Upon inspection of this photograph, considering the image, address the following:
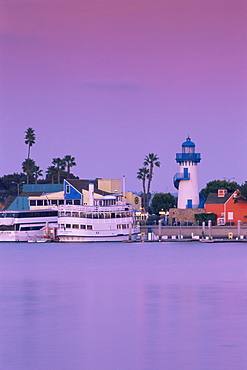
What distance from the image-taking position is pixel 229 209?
425 feet

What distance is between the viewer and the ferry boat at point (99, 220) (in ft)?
382

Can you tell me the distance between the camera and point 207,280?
229ft

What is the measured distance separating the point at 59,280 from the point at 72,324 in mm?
25582

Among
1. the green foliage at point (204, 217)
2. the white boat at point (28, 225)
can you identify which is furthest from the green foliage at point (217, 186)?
the white boat at point (28, 225)

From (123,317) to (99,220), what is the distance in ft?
229

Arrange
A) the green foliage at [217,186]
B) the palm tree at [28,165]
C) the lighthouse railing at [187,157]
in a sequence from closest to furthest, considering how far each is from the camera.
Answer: the lighthouse railing at [187,157], the green foliage at [217,186], the palm tree at [28,165]

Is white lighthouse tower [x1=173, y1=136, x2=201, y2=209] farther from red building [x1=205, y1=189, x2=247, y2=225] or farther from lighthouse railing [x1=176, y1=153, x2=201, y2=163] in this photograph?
red building [x1=205, y1=189, x2=247, y2=225]

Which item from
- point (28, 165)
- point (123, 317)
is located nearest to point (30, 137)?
point (28, 165)

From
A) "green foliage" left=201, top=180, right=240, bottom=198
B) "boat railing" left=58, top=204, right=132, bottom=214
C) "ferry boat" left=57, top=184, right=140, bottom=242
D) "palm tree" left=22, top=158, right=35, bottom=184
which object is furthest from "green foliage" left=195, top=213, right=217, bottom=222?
"palm tree" left=22, top=158, right=35, bottom=184

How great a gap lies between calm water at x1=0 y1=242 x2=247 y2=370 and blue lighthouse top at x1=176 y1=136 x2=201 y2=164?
155 ft

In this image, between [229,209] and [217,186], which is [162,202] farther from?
[229,209]

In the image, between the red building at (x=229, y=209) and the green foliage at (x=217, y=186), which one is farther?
the green foliage at (x=217, y=186)

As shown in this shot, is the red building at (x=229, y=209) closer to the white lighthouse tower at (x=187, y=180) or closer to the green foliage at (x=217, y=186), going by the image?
the white lighthouse tower at (x=187, y=180)

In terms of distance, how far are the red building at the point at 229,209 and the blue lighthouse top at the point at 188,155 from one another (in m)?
7.52
